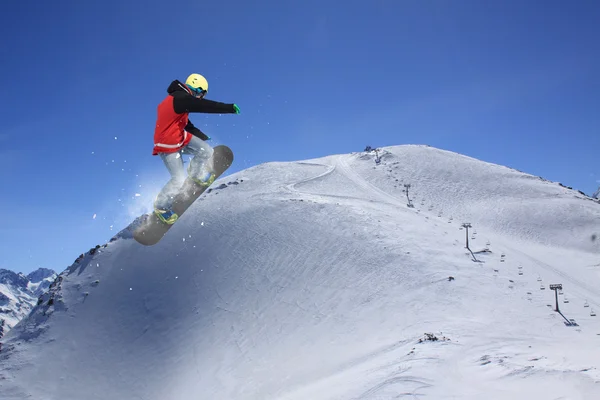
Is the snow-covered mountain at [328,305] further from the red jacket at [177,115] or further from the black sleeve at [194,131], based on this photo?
the red jacket at [177,115]

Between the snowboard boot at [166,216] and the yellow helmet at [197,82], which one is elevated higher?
the yellow helmet at [197,82]

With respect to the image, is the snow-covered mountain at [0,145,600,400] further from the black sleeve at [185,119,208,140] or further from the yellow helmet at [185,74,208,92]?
the yellow helmet at [185,74,208,92]

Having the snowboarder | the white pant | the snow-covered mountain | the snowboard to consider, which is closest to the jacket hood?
the snowboarder

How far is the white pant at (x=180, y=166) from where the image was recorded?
27.0ft

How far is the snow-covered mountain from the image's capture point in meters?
18.2

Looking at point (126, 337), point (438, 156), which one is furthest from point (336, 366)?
point (438, 156)

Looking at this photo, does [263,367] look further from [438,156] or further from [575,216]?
[438,156]

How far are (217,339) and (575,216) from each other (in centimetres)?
4744

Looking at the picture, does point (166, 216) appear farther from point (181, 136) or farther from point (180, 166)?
point (181, 136)

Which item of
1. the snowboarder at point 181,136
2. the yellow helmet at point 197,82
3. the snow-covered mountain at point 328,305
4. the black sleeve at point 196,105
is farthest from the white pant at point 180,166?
the snow-covered mountain at point 328,305

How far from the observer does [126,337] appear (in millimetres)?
37719

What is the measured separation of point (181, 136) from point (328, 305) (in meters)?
26.3

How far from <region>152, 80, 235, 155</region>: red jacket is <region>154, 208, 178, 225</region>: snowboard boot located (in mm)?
1923

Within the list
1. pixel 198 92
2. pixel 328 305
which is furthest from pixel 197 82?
pixel 328 305
